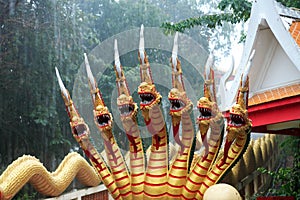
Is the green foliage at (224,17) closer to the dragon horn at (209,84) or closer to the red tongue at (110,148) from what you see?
the dragon horn at (209,84)

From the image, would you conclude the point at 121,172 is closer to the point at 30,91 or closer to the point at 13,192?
the point at 13,192

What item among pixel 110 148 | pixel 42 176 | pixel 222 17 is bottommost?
pixel 42 176

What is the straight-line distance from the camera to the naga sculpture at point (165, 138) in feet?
7.04

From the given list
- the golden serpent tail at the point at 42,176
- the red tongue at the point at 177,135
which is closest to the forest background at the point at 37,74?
the golden serpent tail at the point at 42,176

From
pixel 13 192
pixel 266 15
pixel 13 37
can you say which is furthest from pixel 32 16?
pixel 266 15

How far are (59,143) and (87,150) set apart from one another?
406 cm

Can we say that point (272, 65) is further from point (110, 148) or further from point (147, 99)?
point (110, 148)

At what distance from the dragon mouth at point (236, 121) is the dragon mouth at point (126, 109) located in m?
0.43

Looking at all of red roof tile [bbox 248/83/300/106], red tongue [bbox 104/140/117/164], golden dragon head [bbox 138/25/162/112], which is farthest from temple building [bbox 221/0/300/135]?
red tongue [bbox 104/140/117/164]

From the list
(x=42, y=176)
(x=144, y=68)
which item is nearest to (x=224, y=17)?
(x=42, y=176)

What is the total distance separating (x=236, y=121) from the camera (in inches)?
83.7

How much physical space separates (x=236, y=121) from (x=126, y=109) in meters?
0.47

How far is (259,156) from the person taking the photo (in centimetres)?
543

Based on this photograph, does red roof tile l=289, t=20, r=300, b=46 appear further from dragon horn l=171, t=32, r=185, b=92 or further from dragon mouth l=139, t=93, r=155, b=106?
dragon mouth l=139, t=93, r=155, b=106
